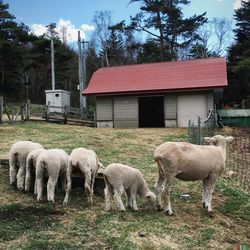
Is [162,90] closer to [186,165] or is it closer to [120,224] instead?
[186,165]

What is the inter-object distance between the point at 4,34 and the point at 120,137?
82.8ft

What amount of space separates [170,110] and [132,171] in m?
18.7

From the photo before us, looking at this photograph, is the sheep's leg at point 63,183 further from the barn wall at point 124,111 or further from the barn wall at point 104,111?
the barn wall at point 104,111

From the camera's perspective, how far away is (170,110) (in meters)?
25.6

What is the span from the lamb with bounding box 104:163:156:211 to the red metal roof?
17.8 metres

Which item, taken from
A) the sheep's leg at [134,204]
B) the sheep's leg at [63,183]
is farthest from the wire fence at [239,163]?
the sheep's leg at [63,183]

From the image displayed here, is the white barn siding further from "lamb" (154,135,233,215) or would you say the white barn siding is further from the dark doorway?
"lamb" (154,135,233,215)

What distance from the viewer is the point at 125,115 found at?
2667 cm

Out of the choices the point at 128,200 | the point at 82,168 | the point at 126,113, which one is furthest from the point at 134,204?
the point at 126,113

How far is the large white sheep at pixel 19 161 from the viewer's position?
7932 mm

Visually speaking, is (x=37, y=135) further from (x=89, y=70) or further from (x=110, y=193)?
(x=89, y=70)

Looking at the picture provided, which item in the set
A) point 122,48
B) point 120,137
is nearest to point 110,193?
point 120,137

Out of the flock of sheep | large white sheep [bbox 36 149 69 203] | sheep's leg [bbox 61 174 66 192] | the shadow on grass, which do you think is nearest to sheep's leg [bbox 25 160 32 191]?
the flock of sheep

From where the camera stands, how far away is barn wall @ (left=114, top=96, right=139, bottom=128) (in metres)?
26.5
